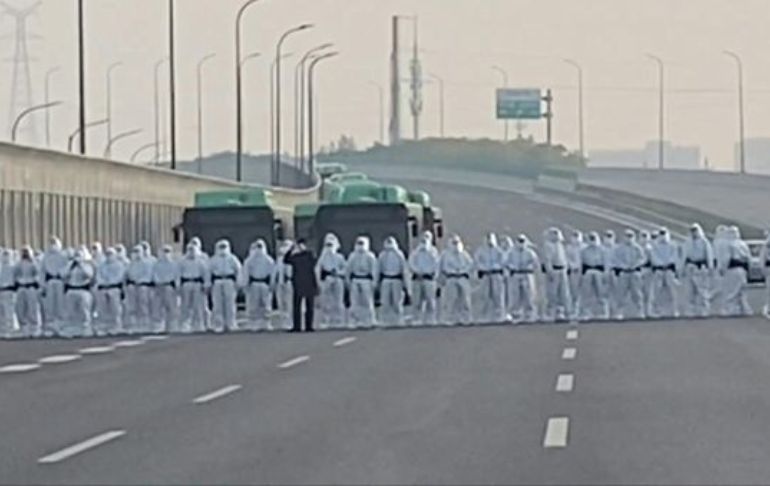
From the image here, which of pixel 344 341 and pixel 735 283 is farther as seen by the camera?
pixel 735 283

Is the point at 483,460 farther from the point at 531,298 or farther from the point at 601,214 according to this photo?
the point at 601,214

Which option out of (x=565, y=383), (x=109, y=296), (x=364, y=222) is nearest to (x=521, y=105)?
(x=364, y=222)

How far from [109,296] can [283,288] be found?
10.8 feet

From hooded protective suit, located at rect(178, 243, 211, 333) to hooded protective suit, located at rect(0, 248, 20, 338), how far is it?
3.11 metres

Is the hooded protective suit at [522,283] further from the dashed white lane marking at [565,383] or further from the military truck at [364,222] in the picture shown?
the dashed white lane marking at [565,383]

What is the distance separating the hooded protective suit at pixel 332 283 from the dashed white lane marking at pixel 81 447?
2542 centimetres

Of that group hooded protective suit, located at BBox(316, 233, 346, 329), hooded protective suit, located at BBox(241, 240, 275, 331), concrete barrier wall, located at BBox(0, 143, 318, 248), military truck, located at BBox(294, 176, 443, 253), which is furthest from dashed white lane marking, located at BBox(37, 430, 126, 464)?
concrete barrier wall, located at BBox(0, 143, 318, 248)

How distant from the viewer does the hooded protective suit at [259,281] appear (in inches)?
1828

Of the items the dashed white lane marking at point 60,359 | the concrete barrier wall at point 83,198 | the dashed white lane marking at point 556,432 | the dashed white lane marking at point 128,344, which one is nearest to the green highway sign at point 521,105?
the concrete barrier wall at point 83,198

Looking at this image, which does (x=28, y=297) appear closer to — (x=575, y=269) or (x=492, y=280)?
(x=492, y=280)

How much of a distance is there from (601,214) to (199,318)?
79.4m

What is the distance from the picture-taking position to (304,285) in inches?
1735

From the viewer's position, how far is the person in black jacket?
145ft

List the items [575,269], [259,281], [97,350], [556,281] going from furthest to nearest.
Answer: [575,269]
[556,281]
[259,281]
[97,350]
